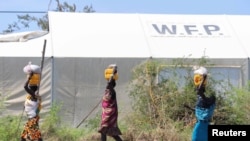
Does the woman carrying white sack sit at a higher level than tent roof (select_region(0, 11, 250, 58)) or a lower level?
lower

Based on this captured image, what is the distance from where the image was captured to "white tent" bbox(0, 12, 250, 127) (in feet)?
53.6

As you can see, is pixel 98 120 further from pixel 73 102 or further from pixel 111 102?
pixel 73 102

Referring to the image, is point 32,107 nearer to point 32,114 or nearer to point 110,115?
point 32,114

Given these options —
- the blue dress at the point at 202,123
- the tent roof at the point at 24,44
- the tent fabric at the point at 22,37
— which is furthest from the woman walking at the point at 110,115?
the tent fabric at the point at 22,37

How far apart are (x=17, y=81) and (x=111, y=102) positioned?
5349mm

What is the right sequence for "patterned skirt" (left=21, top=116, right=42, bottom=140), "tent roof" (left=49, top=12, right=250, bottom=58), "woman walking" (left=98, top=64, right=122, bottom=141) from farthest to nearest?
"tent roof" (left=49, top=12, right=250, bottom=58) < "woman walking" (left=98, top=64, right=122, bottom=141) < "patterned skirt" (left=21, top=116, right=42, bottom=140)

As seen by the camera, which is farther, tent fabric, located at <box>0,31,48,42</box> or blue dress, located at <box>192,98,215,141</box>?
tent fabric, located at <box>0,31,48,42</box>

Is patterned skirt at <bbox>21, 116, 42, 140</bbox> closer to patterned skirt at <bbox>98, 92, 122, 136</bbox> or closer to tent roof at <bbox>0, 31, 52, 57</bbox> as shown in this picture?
patterned skirt at <bbox>98, 92, 122, 136</bbox>

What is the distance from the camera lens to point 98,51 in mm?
16828

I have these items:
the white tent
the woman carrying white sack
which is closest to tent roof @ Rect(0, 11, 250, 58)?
the white tent

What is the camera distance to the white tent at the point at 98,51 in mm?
16328

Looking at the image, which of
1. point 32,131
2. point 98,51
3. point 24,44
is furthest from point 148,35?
point 32,131

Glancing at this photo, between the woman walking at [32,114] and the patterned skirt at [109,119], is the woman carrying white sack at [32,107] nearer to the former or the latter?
the woman walking at [32,114]

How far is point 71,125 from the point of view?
52.6ft
